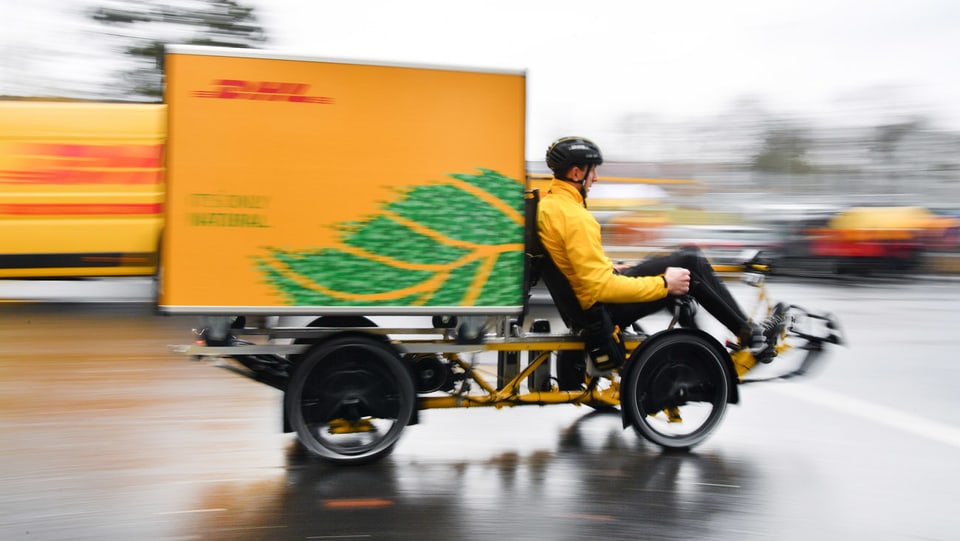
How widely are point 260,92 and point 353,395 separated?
5.46 feet

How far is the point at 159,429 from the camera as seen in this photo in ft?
18.9

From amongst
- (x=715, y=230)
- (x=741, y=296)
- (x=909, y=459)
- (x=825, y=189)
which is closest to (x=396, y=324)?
(x=909, y=459)

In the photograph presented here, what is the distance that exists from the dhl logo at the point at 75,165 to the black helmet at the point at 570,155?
6642 mm

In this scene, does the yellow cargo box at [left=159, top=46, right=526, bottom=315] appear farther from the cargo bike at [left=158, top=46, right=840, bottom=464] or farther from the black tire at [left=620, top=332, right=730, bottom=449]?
the black tire at [left=620, top=332, right=730, bottom=449]

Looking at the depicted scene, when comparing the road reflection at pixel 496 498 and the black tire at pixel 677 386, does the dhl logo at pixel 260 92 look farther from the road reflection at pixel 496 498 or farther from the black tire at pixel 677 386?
the black tire at pixel 677 386

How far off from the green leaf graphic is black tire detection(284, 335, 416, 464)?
34cm

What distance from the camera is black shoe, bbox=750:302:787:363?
17.7ft

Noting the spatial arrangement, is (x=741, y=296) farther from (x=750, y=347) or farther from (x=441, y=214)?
(x=441, y=214)

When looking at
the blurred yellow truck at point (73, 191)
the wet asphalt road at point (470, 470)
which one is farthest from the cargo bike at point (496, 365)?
the blurred yellow truck at point (73, 191)

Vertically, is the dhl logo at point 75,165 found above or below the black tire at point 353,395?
above

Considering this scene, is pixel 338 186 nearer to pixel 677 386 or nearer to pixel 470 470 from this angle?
pixel 470 470

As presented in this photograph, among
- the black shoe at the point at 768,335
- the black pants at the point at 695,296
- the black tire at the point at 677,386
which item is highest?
the black pants at the point at 695,296

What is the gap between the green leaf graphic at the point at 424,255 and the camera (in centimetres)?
462

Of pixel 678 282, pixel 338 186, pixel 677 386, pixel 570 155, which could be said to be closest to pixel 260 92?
pixel 338 186
